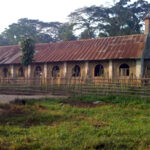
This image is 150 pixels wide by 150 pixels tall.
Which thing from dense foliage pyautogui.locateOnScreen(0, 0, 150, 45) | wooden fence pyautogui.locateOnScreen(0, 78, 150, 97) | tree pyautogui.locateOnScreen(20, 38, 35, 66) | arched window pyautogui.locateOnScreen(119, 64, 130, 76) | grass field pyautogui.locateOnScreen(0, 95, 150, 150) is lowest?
grass field pyautogui.locateOnScreen(0, 95, 150, 150)

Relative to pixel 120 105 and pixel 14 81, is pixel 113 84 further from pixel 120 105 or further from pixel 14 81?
pixel 14 81

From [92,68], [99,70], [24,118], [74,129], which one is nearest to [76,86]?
[24,118]

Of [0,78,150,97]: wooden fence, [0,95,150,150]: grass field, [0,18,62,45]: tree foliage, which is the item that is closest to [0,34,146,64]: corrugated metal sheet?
[0,78,150,97]: wooden fence

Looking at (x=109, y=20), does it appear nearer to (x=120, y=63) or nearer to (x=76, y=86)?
(x=120, y=63)

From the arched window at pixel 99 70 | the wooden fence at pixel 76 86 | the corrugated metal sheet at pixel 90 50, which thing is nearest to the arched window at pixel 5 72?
the corrugated metal sheet at pixel 90 50

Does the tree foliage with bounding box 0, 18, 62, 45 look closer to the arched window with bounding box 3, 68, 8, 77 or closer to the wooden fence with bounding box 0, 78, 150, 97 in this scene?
the arched window with bounding box 3, 68, 8, 77

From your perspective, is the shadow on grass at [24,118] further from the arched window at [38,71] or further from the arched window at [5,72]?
the arched window at [5,72]

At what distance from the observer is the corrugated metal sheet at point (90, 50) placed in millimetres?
15453

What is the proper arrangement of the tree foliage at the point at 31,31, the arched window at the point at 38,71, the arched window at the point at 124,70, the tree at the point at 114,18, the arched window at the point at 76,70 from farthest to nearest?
1. the tree foliage at the point at 31,31
2. the tree at the point at 114,18
3. the arched window at the point at 38,71
4. the arched window at the point at 76,70
5. the arched window at the point at 124,70

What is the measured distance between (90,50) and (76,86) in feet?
22.8

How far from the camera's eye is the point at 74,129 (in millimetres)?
5117

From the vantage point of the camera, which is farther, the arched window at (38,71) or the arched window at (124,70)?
the arched window at (38,71)

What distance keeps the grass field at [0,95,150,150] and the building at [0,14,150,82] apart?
685 centimetres

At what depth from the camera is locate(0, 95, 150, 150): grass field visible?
4.12m
